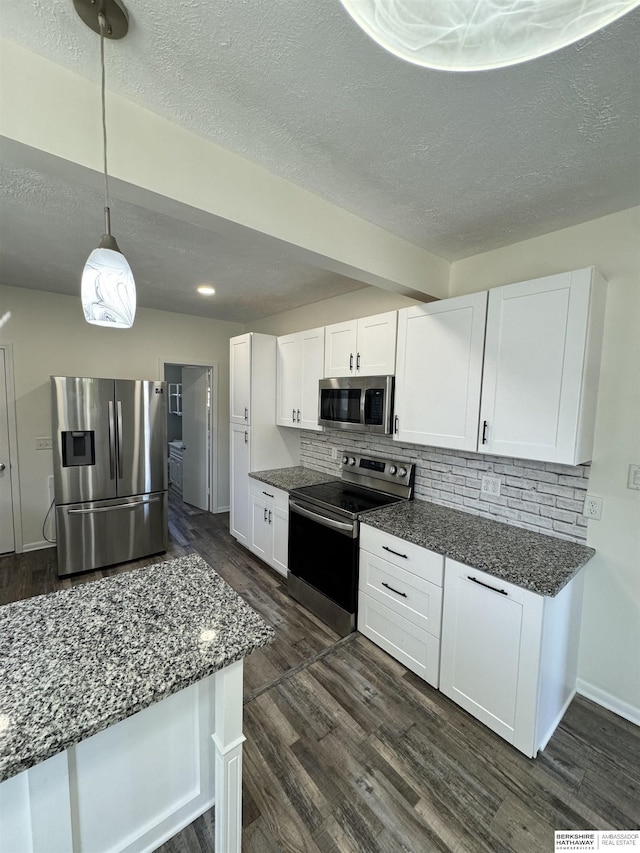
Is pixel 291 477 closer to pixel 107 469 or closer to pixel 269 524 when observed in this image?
pixel 269 524

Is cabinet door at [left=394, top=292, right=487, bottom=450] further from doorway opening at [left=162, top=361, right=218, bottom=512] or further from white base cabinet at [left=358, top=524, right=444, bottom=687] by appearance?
doorway opening at [left=162, top=361, right=218, bottom=512]

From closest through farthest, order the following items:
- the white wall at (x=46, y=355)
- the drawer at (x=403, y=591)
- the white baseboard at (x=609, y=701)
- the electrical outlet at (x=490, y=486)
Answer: the white baseboard at (x=609, y=701), the drawer at (x=403, y=591), the electrical outlet at (x=490, y=486), the white wall at (x=46, y=355)

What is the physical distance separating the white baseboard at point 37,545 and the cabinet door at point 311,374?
2949mm

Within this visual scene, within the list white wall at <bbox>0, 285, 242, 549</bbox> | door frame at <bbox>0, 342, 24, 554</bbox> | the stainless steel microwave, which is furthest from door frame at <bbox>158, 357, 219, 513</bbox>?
the stainless steel microwave

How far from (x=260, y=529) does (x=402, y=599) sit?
1.68 metres

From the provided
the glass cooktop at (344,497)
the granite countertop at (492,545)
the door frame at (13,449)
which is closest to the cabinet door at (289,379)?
the glass cooktop at (344,497)

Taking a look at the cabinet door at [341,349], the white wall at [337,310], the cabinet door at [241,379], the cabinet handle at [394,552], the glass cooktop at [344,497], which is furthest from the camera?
the cabinet door at [241,379]

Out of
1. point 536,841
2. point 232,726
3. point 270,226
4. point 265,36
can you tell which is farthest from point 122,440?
point 536,841

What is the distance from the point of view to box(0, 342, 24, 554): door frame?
132 inches

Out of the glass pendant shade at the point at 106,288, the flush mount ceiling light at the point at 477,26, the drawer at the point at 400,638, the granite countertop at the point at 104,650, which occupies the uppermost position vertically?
the flush mount ceiling light at the point at 477,26

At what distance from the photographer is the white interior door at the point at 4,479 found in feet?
11.0

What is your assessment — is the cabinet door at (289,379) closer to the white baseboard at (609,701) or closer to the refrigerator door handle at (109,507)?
the refrigerator door handle at (109,507)

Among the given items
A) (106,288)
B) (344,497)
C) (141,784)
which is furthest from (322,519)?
(106,288)

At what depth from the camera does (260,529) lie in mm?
3398
